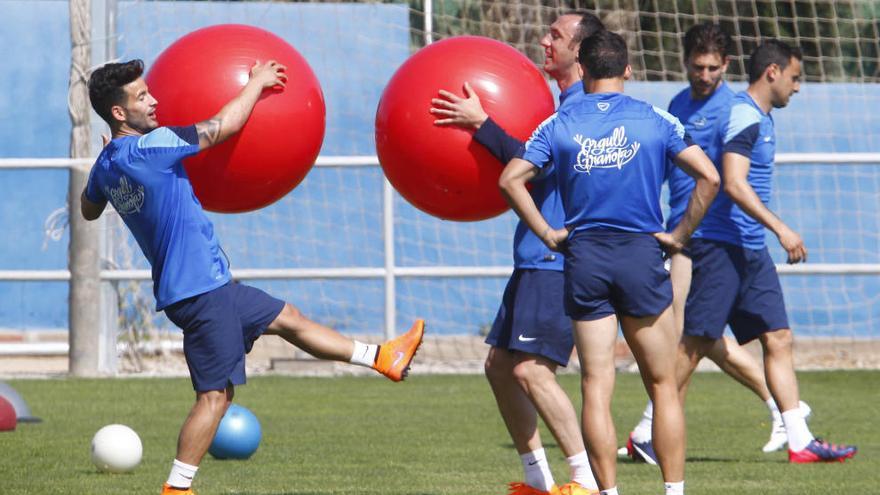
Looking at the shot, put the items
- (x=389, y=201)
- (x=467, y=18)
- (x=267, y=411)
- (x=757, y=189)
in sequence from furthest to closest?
(x=467, y=18) → (x=389, y=201) → (x=267, y=411) → (x=757, y=189)

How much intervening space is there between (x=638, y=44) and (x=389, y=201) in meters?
3.84

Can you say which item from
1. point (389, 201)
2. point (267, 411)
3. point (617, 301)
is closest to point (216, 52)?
point (617, 301)

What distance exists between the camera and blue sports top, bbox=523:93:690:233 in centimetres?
570

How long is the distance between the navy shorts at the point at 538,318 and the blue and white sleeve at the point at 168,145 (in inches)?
55.6

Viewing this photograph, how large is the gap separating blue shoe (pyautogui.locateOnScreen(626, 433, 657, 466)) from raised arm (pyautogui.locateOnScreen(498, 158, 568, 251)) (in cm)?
248

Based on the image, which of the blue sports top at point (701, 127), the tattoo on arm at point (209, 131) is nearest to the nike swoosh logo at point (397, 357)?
the tattoo on arm at point (209, 131)

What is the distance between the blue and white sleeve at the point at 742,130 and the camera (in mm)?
7668

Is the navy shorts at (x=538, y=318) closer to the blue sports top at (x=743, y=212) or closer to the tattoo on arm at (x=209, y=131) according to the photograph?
the tattoo on arm at (x=209, y=131)

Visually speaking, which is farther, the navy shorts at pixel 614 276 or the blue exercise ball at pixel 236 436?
the blue exercise ball at pixel 236 436

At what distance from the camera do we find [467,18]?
14461mm

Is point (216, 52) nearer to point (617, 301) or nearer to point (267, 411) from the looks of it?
point (617, 301)

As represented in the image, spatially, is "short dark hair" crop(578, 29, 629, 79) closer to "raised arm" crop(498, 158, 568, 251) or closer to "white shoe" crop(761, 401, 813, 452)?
"raised arm" crop(498, 158, 568, 251)

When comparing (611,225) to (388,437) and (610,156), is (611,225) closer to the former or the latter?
(610,156)

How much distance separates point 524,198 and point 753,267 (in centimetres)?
264
